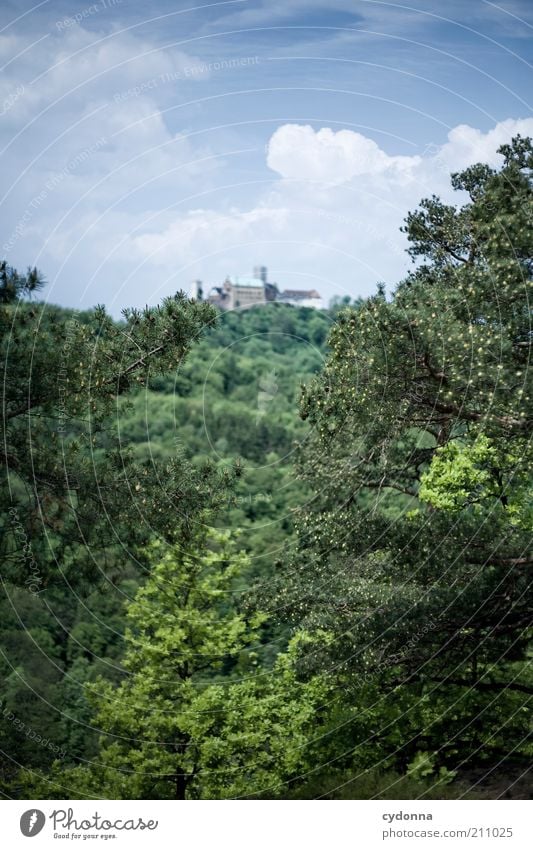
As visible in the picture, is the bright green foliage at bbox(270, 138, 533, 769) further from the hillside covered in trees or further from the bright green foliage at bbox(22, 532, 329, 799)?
the bright green foliage at bbox(22, 532, 329, 799)

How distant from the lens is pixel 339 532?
1408cm

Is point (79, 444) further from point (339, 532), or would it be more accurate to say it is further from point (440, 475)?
point (440, 475)

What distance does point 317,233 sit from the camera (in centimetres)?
1472

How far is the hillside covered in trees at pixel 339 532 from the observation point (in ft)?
36.3
